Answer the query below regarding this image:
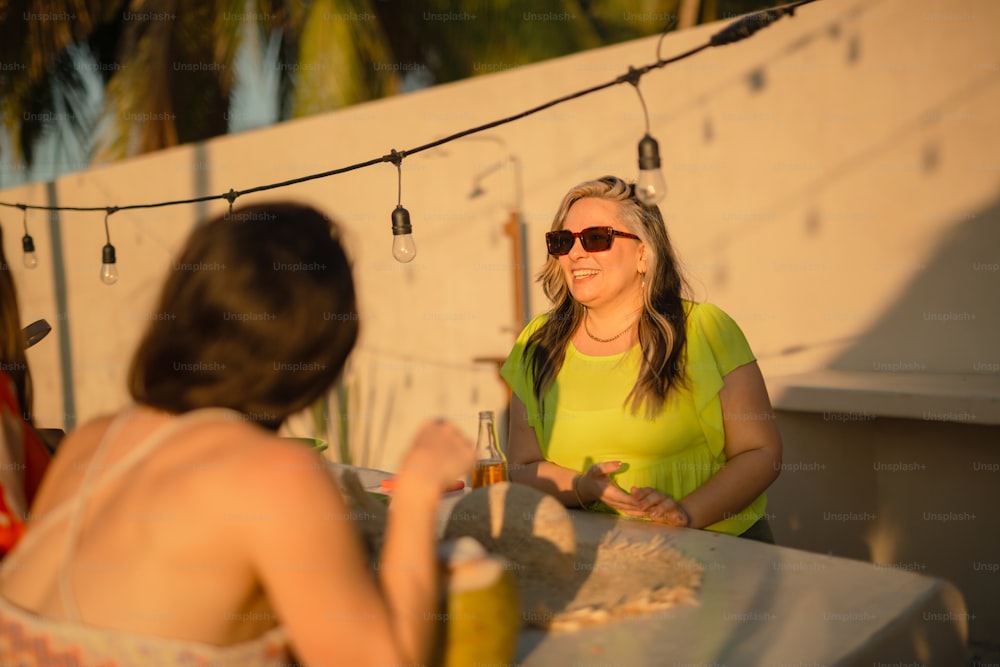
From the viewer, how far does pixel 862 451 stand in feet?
12.8

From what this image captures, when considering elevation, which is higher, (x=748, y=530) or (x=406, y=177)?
(x=406, y=177)

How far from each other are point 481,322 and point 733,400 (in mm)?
3511

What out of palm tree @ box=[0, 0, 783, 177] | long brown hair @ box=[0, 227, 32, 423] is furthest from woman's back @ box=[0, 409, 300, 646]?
palm tree @ box=[0, 0, 783, 177]

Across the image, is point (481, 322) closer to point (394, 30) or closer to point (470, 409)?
point (470, 409)

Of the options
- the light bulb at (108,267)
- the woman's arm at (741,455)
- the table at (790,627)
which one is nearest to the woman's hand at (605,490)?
the woman's arm at (741,455)

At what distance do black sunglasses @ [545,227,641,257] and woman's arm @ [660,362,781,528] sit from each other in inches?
20.6

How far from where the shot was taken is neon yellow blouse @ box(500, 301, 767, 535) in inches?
97.6

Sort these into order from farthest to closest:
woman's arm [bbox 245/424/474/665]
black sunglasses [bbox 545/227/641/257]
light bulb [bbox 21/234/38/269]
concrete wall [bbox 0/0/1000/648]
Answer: light bulb [bbox 21/234/38/269] < concrete wall [bbox 0/0/1000/648] < black sunglasses [bbox 545/227/641/257] < woman's arm [bbox 245/424/474/665]

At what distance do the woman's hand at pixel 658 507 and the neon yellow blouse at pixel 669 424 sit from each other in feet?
0.81

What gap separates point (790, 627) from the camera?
1.42 meters

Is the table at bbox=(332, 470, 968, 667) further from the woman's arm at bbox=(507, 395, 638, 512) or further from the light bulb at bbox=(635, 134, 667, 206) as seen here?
the light bulb at bbox=(635, 134, 667, 206)

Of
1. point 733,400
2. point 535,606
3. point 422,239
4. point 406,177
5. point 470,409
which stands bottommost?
point 470,409

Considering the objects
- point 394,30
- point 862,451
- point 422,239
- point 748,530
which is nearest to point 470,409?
point 422,239

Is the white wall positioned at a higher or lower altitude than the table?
higher
